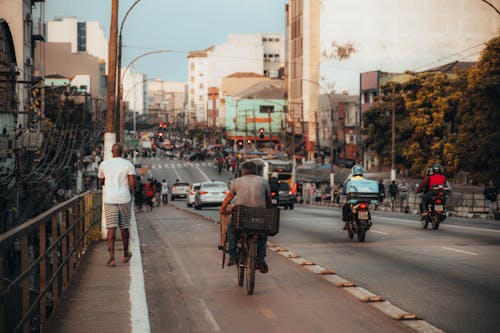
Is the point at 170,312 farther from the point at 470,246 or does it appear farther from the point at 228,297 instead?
the point at 470,246

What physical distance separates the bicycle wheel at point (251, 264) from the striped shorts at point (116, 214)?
2829 millimetres

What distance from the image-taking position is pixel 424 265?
14.5 m

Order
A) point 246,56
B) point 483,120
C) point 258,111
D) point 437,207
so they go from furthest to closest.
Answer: point 246,56 < point 258,111 < point 483,120 < point 437,207

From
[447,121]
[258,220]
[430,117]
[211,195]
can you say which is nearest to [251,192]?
[258,220]

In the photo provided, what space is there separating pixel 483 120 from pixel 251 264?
1443 inches

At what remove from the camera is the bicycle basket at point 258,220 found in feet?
36.4

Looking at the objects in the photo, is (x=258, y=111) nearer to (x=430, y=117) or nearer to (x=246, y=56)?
(x=246, y=56)

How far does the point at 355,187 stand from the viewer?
19891 millimetres

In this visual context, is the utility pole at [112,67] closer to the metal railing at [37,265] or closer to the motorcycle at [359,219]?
the motorcycle at [359,219]

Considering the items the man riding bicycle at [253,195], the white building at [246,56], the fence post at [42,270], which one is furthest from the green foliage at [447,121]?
the white building at [246,56]

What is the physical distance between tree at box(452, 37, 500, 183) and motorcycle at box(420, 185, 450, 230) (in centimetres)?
2119

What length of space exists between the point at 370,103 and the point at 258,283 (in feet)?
251

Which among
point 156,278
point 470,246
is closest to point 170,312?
point 156,278

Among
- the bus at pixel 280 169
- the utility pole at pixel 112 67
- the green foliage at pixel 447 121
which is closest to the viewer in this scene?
the utility pole at pixel 112 67
